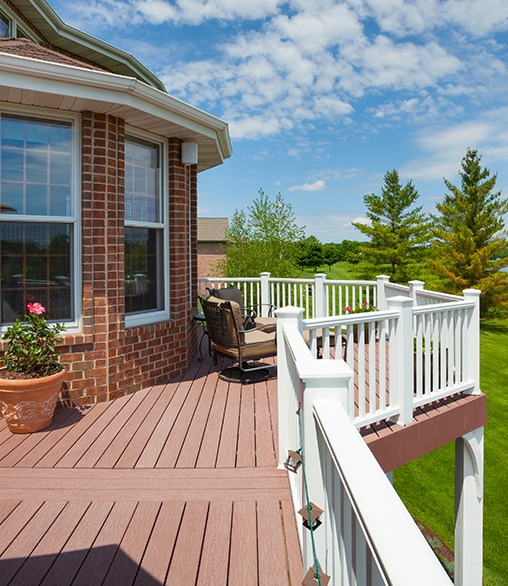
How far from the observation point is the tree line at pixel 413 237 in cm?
2078

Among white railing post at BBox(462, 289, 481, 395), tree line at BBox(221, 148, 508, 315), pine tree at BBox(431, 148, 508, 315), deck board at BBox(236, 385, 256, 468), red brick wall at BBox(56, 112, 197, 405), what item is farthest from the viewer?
pine tree at BBox(431, 148, 508, 315)

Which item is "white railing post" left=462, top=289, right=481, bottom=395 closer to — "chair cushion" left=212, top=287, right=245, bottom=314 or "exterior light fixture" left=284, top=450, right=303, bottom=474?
"exterior light fixture" left=284, top=450, right=303, bottom=474

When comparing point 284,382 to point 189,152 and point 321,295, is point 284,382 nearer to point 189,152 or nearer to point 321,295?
point 189,152

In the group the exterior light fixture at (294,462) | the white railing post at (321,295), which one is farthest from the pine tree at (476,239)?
the exterior light fixture at (294,462)

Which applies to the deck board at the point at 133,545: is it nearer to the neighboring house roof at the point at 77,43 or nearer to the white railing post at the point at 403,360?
the white railing post at the point at 403,360

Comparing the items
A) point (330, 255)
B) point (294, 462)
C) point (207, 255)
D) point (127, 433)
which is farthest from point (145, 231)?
point (330, 255)

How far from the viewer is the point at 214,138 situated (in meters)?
4.61

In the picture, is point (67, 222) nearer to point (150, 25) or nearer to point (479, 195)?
point (150, 25)

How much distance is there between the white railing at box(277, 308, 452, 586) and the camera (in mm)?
529

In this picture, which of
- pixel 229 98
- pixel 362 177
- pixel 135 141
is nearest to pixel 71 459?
pixel 135 141

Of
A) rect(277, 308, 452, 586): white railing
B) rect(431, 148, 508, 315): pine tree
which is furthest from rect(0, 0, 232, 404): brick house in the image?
rect(431, 148, 508, 315): pine tree

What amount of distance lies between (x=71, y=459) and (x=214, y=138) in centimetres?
365

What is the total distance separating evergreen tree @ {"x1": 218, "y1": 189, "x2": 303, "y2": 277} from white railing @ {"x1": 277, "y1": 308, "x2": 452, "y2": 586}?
705 inches

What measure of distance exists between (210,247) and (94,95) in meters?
22.5
